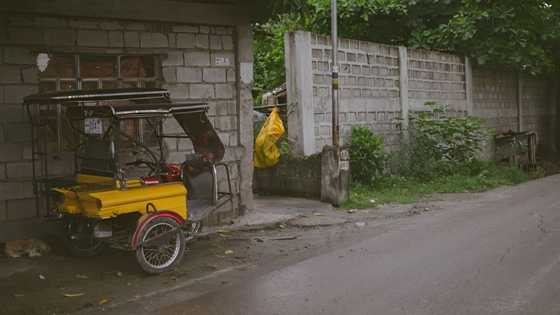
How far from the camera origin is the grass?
12.2 meters

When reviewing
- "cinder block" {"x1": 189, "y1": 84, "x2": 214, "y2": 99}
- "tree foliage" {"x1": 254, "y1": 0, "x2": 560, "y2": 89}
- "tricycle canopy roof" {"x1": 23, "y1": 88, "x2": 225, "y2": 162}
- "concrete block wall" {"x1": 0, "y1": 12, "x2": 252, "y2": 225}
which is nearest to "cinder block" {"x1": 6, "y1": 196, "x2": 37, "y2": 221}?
"concrete block wall" {"x1": 0, "y1": 12, "x2": 252, "y2": 225}

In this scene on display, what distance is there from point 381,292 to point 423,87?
10.8 m

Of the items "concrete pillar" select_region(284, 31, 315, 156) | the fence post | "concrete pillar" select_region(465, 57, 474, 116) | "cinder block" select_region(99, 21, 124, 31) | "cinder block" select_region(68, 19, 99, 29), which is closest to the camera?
"cinder block" select_region(68, 19, 99, 29)

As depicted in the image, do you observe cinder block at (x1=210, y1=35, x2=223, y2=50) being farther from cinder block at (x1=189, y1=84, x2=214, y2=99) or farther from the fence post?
the fence post

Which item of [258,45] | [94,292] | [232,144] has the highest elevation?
[258,45]

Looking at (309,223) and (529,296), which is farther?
(309,223)

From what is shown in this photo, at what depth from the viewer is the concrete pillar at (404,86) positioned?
15133mm

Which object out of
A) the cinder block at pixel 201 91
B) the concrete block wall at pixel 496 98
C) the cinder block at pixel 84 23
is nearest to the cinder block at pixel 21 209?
the cinder block at pixel 84 23

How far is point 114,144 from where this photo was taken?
23.4 ft

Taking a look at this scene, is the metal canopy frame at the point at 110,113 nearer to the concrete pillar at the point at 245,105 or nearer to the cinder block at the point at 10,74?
the cinder block at the point at 10,74

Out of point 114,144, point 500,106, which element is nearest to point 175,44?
point 114,144

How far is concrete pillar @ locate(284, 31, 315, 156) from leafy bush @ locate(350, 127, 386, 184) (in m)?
1.00

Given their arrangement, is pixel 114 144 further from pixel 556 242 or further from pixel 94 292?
pixel 556 242

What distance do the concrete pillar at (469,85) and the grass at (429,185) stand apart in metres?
2.40
